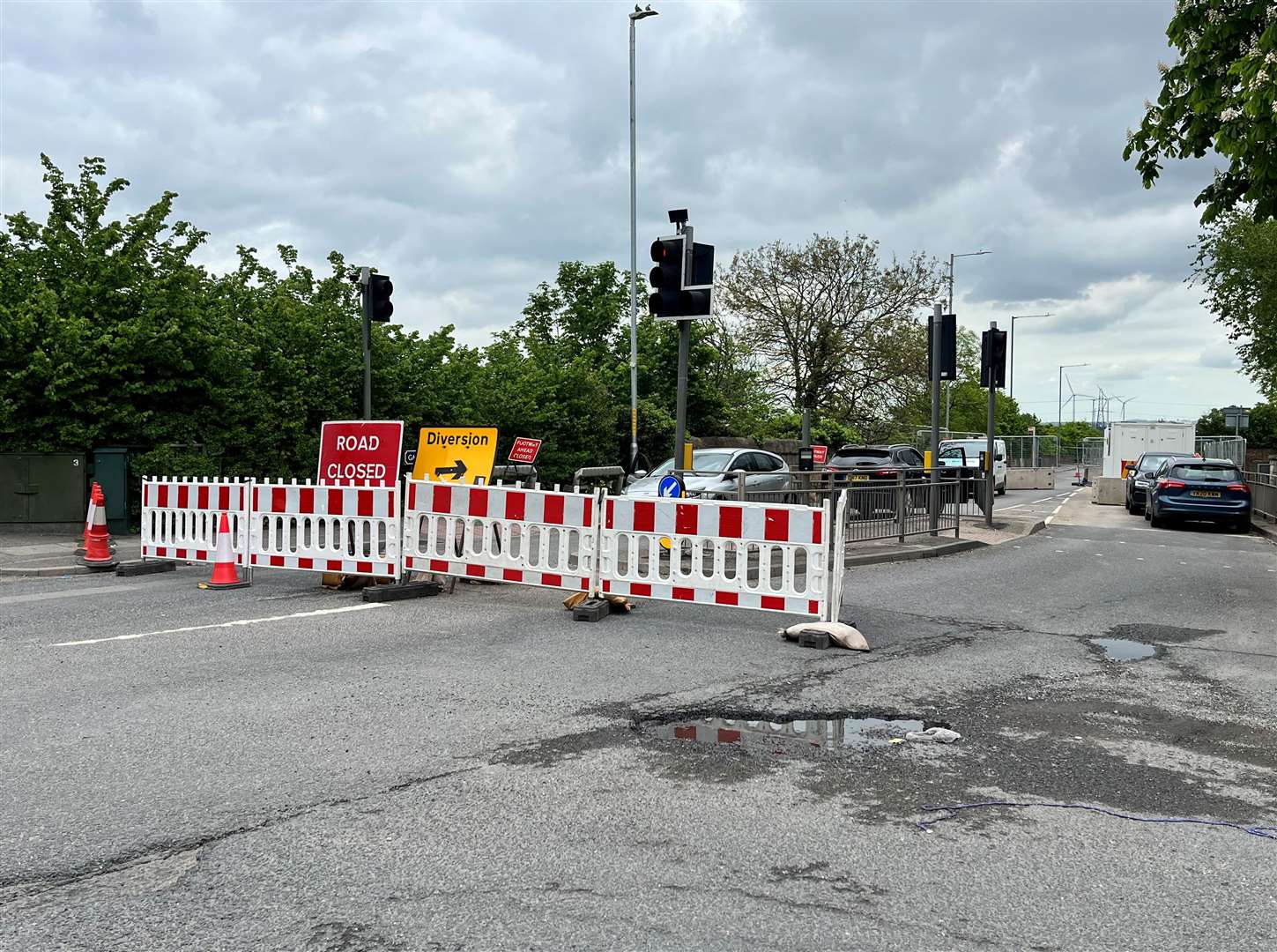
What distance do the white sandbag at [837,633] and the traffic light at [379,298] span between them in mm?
10082

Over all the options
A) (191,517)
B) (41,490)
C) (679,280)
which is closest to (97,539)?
(191,517)

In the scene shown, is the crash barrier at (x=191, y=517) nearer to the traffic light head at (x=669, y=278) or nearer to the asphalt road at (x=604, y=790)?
the asphalt road at (x=604, y=790)

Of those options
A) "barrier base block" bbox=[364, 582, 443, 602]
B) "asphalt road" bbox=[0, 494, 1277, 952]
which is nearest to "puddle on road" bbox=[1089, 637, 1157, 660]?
"asphalt road" bbox=[0, 494, 1277, 952]

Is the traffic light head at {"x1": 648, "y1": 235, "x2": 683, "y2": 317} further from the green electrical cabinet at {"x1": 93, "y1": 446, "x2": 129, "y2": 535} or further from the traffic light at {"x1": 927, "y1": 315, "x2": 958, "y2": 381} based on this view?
the green electrical cabinet at {"x1": 93, "y1": 446, "x2": 129, "y2": 535}

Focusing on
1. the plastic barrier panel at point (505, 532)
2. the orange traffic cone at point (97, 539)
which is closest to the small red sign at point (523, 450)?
the plastic barrier panel at point (505, 532)

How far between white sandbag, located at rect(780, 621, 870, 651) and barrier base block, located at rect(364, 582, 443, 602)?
4075 mm

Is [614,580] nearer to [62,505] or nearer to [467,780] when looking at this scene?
[467,780]

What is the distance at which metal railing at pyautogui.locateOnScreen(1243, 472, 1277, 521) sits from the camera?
24469mm

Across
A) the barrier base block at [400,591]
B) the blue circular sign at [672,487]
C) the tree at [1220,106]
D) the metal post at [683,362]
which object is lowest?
the barrier base block at [400,591]

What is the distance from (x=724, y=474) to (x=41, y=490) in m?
11.1

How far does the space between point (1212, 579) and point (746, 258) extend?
30139 mm

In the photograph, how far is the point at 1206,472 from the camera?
23.0 m

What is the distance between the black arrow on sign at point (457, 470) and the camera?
1331 cm

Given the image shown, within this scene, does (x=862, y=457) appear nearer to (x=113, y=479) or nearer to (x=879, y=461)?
(x=879, y=461)
